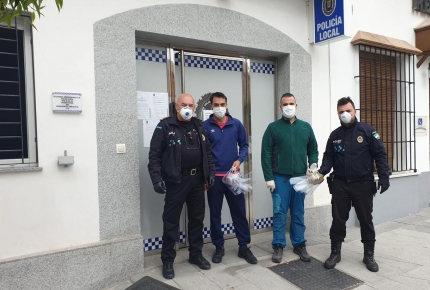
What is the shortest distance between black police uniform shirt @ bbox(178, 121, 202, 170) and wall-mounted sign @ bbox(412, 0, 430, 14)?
5.97 metres

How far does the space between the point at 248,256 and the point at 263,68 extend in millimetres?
2874

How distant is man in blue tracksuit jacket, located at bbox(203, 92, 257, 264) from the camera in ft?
13.2

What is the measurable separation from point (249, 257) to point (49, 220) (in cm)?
233

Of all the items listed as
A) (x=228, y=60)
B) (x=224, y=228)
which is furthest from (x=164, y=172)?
(x=228, y=60)

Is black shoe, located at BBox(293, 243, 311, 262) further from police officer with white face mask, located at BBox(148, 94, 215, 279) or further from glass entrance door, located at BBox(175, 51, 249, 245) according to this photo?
police officer with white face mask, located at BBox(148, 94, 215, 279)

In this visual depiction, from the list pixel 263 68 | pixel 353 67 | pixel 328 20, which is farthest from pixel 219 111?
pixel 353 67

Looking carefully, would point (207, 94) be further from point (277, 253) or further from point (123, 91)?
point (277, 253)

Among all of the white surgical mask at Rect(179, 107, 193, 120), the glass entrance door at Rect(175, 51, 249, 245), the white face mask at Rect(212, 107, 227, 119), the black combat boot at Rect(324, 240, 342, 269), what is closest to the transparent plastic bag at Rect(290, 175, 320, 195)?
the black combat boot at Rect(324, 240, 342, 269)

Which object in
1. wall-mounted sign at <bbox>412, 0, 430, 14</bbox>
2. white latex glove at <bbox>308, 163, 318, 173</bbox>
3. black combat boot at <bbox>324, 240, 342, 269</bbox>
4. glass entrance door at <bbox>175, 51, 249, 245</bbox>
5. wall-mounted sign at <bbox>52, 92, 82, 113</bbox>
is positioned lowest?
black combat boot at <bbox>324, 240, 342, 269</bbox>

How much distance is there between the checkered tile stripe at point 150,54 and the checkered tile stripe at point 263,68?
→ 150 cm

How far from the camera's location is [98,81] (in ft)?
11.8

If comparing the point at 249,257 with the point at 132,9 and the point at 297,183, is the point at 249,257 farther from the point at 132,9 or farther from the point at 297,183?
the point at 132,9

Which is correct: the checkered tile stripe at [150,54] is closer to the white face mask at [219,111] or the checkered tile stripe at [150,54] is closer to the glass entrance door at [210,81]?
the glass entrance door at [210,81]

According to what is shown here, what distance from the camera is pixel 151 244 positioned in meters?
4.29
